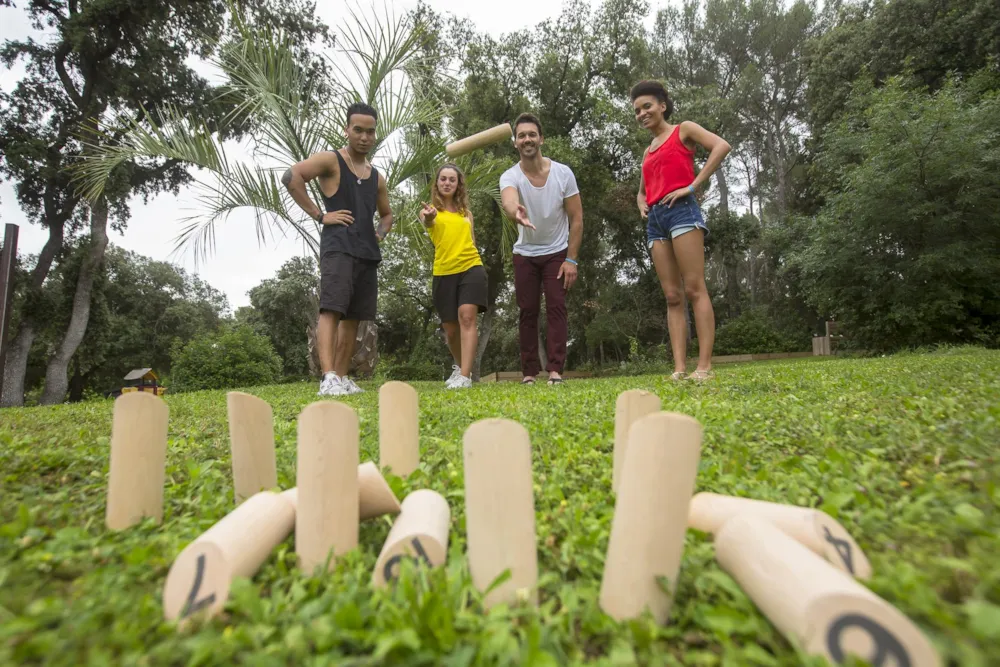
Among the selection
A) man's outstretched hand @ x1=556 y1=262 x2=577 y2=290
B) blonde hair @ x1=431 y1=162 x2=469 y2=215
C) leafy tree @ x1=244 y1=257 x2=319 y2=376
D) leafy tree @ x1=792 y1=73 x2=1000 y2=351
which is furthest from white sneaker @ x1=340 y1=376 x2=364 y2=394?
leafy tree @ x1=244 y1=257 x2=319 y2=376

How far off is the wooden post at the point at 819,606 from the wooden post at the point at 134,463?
4.73ft

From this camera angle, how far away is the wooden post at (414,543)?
1.05 meters

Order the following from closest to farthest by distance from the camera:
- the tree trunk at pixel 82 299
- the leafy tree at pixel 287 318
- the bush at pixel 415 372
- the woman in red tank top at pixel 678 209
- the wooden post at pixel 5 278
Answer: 1. the woman in red tank top at pixel 678 209
2. the wooden post at pixel 5 278
3. the tree trunk at pixel 82 299
4. the bush at pixel 415 372
5. the leafy tree at pixel 287 318

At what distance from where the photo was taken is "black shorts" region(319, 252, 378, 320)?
192 inches

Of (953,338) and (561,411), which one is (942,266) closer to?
(953,338)

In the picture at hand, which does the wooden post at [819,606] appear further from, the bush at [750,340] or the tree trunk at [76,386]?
the tree trunk at [76,386]

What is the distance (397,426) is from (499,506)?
2.68 feet

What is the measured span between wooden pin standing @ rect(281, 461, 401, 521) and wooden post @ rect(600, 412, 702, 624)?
1.88 feet

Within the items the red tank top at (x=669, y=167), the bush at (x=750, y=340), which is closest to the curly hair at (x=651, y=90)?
the red tank top at (x=669, y=167)

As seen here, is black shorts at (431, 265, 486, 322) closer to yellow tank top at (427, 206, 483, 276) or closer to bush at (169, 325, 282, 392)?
yellow tank top at (427, 206, 483, 276)

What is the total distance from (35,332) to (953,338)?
22.9 metres

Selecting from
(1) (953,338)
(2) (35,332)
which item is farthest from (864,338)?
(2) (35,332)

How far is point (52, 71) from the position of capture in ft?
53.7

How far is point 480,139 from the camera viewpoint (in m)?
6.19
